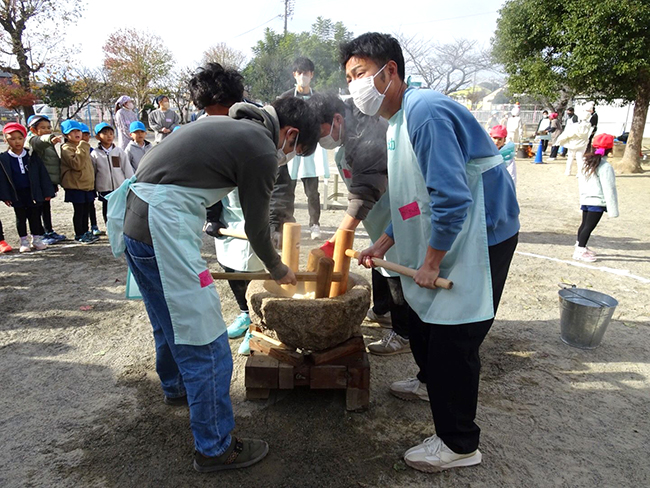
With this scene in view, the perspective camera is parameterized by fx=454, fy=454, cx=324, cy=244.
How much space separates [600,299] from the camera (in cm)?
351

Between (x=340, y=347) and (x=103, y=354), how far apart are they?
1843 millimetres

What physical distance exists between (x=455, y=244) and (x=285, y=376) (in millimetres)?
1278

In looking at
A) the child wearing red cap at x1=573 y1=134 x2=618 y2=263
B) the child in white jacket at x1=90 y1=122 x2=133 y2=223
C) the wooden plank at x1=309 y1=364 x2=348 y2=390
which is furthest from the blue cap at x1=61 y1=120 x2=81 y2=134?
the child wearing red cap at x1=573 y1=134 x2=618 y2=263

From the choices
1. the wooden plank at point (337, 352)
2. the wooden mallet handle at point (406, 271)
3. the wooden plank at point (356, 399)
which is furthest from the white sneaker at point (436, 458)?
the wooden mallet handle at point (406, 271)

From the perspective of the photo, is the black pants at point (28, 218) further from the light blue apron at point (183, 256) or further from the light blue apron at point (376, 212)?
the light blue apron at point (183, 256)

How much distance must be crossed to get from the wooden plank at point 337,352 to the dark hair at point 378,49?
4.94ft

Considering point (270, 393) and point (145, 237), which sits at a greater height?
point (145, 237)

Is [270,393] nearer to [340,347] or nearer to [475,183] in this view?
[340,347]

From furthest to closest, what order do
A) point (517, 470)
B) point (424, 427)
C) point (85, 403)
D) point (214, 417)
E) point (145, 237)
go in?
point (85, 403), point (424, 427), point (517, 470), point (214, 417), point (145, 237)

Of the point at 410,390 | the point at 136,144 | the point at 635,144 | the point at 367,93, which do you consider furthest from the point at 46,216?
the point at 635,144

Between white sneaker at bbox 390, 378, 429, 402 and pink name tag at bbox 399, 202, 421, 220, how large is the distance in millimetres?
1281

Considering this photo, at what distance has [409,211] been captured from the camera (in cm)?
206

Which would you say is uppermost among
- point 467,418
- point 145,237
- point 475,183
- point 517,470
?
point 475,183

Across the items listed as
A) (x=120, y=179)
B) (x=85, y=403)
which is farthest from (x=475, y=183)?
(x=120, y=179)
